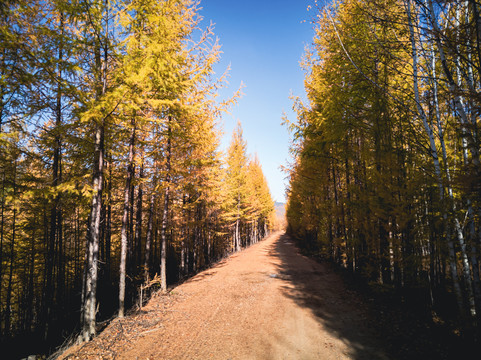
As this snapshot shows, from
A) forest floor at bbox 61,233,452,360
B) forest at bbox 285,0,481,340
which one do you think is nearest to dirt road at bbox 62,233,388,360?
forest floor at bbox 61,233,452,360

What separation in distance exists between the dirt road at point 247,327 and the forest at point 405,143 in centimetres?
192

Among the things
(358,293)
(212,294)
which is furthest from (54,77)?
(358,293)

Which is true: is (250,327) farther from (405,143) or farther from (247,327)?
(405,143)

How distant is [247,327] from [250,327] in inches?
3.5

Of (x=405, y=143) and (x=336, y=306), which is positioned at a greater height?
(x=405, y=143)

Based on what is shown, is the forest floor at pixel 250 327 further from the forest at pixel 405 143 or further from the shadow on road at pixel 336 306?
the forest at pixel 405 143

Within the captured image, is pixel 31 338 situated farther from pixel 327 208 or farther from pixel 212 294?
pixel 327 208

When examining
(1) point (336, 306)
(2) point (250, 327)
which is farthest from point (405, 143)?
(2) point (250, 327)

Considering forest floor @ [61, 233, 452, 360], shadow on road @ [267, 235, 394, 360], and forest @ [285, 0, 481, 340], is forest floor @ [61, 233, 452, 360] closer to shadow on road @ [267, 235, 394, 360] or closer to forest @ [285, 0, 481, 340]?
shadow on road @ [267, 235, 394, 360]

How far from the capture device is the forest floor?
192 inches

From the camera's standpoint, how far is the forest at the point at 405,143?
4.30m

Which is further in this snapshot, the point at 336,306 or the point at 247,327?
the point at 336,306

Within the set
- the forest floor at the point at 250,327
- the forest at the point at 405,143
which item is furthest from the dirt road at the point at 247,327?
the forest at the point at 405,143

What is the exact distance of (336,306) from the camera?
703 centimetres
